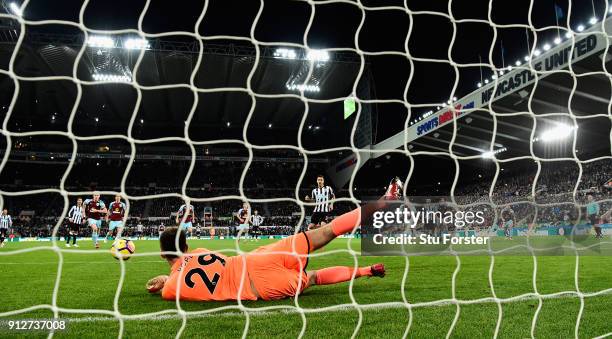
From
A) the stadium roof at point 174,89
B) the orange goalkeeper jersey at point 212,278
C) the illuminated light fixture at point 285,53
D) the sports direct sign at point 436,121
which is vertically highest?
the illuminated light fixture at point 285,53

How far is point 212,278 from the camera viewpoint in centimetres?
341

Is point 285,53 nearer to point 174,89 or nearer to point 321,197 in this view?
point 174,89

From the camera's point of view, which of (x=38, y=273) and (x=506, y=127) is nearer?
(x=38, y=273)

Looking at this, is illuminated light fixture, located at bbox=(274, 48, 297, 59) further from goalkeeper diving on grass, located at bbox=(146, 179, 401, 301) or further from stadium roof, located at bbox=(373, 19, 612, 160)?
goalkeeper diving on grass, located at bbox=(146, 179, 401, 301)

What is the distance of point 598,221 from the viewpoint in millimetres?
12312

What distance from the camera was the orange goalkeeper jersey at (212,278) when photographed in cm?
340

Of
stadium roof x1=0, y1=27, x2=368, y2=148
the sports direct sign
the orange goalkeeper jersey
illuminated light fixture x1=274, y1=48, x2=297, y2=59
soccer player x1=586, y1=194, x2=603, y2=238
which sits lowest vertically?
soccer player x1=586, y1=194, x2=603, y2=238

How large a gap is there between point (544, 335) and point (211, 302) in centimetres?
244

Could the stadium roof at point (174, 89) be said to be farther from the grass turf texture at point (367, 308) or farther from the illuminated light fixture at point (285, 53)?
the grass turf texture at point (367, 308)

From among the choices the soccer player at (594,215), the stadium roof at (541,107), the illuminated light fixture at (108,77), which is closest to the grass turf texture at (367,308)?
the stadium roof at (541,107)

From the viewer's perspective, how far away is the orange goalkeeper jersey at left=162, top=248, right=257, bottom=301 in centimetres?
340

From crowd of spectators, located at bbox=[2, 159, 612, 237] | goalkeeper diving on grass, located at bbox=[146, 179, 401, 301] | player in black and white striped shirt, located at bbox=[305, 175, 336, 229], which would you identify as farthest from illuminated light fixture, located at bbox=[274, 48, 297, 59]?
goalkeeper diving on grass, located at bbox=[146, 179, 401, 301]

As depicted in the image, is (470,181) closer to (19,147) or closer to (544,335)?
(544,335)

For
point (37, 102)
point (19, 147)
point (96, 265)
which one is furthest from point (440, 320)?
point (19, 147)
